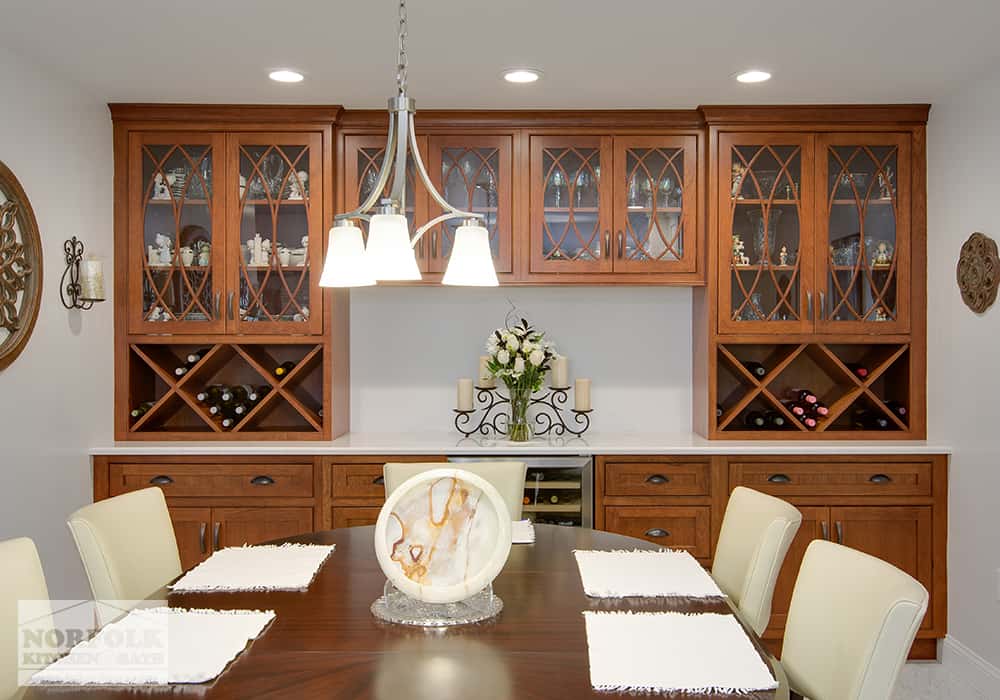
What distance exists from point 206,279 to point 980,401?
11.0ft

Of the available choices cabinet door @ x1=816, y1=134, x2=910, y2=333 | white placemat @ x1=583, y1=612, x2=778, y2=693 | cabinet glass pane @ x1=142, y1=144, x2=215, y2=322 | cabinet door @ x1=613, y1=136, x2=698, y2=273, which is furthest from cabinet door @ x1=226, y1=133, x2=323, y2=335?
white placemat @ x1=583, y1=612, x2=778, y2=693

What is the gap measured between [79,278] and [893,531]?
361 cm

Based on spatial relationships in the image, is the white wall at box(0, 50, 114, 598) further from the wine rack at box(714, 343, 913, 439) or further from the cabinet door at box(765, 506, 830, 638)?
the cabinet door at box(765, 506, 830, 638)

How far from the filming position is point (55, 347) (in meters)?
3.31

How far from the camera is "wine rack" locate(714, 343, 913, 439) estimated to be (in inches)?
153

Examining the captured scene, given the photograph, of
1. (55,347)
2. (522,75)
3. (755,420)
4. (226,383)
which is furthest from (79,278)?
(755,420)

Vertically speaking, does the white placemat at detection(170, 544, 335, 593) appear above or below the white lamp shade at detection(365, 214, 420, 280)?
below

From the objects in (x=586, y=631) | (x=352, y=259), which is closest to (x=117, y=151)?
(x=352, y=259)

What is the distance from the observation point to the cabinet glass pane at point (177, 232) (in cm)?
384

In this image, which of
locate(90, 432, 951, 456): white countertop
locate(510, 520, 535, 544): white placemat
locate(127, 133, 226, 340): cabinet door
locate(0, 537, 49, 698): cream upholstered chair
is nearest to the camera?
locate(0, 537, 49, 698): cream upholstered chair

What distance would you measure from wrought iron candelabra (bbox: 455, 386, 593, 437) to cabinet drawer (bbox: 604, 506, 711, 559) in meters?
0.59

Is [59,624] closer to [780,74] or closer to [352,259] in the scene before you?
[352,259]

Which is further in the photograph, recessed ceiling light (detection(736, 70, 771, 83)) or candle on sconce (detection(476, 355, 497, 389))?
candle on sconce (detection(476, 355, 497, 389))

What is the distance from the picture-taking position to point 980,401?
341 cm
